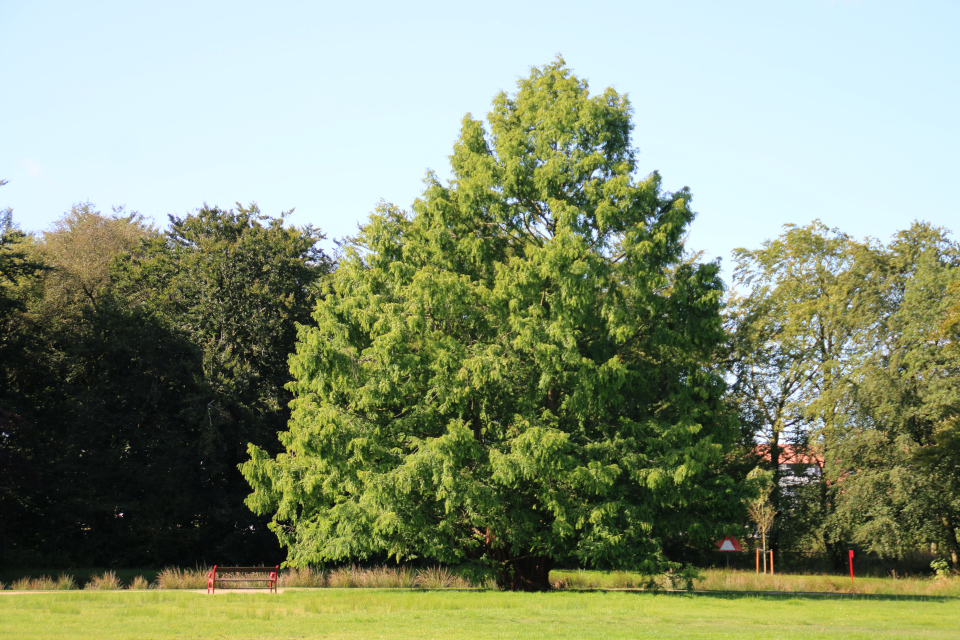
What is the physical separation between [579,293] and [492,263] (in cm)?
305

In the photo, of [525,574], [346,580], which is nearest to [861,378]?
[525,574]

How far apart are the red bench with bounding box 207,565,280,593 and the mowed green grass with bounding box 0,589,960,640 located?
907 mm

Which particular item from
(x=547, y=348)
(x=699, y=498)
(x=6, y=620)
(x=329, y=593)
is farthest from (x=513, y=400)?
(x=6, y=620)

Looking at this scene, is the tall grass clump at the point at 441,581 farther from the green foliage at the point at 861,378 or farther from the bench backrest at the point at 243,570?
the green foliage at the point at 861,378

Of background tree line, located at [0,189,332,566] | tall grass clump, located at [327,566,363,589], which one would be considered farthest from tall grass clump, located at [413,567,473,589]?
background tree line, located at [0,189,332,566]

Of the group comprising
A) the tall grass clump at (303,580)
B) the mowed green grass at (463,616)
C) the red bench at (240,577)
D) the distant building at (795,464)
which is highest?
the distant building at (795,464)

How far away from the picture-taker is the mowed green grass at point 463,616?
11211 millimetres

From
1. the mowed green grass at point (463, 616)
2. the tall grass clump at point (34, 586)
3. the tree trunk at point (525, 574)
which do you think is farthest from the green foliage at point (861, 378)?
the tall grass clump at point (34, 586)

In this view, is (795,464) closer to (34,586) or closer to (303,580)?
(303,580)

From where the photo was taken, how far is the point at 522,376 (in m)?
19.8

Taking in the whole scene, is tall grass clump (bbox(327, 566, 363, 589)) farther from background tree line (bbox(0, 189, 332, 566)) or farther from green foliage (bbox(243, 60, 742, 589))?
background tree line (bbox(0, 189, 332, 566))

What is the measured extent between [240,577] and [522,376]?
8.94 m

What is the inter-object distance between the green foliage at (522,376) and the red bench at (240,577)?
106cm

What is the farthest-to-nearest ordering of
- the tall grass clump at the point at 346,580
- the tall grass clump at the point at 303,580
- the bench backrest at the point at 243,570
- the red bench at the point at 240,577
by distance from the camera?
the tall grass clump at the point at 303,580 → the tall grass clump at the point at 346,580 → the bench backrest at the point at 243,570 → the red bench at the point at 240,577
